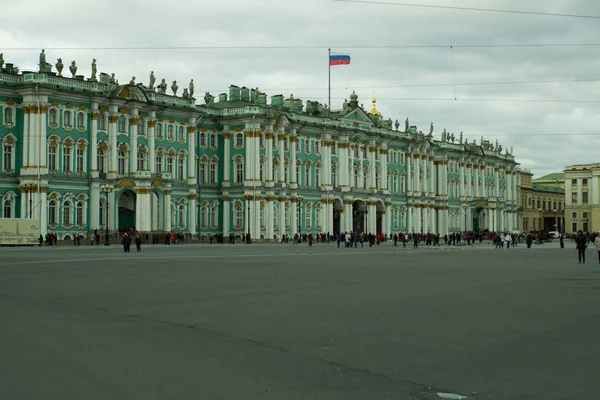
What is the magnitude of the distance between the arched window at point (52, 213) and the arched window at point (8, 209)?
3.17 meters

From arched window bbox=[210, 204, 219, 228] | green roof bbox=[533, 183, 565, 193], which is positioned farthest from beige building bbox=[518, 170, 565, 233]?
arched window bbox=[210, 204, 219, 228]

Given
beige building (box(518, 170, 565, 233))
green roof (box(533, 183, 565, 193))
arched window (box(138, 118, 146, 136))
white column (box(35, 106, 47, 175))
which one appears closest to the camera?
white column (box(35, 106, 47, 175))

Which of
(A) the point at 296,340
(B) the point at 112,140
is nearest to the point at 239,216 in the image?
(B) the point at 112,140

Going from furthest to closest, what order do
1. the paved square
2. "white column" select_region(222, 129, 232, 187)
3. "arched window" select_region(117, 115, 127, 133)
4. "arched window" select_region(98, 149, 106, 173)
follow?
"white column" select_region(222, 129, 232, 187) → "arched window" select_region(117, 115, 127, 133) → "arched window" select_region(98, 149, 106, 173) → the paved square

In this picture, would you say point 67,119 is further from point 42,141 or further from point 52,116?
point 42,141

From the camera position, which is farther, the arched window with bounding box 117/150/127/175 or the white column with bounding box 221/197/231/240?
the white column with bounding box 221/197/231/240

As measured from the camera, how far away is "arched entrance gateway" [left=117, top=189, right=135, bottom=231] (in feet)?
246

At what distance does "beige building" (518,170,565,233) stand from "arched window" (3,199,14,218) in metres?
107

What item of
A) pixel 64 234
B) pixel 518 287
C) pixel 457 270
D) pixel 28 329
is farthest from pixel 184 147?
pixel 28 329

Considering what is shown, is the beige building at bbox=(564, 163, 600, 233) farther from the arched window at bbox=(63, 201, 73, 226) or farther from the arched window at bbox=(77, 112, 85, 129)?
the arched window at bbox=(63, 201, 73, 226)

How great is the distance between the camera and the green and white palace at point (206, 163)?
219ft

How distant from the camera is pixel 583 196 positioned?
536 ft

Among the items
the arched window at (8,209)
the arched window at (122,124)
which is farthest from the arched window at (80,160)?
the arched window at (8,209)

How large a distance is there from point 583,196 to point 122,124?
11904cm
